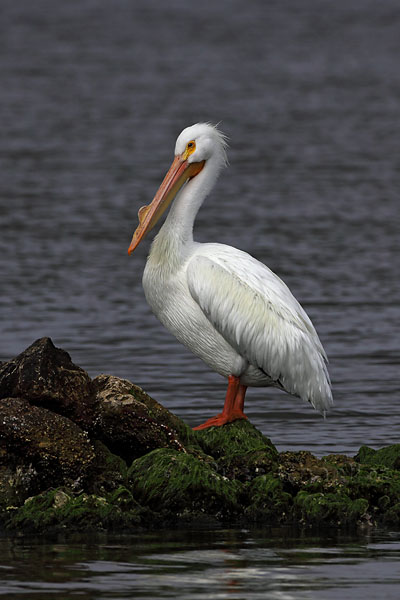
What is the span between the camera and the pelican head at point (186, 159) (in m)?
9.48

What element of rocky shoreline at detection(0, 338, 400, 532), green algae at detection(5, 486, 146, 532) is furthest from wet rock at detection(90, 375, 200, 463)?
green algae at detection(5, 486, 146, 532)

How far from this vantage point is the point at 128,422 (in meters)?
7.93

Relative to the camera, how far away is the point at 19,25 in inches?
2387

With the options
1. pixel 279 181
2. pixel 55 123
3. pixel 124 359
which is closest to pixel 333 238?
pixel 279 181

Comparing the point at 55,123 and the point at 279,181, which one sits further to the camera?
the point at 55,123

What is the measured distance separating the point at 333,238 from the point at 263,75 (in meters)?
24.9

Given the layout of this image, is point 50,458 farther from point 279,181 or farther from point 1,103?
point 1,103

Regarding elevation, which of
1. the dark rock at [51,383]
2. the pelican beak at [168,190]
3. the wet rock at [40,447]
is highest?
the pelican beak at [168,190]

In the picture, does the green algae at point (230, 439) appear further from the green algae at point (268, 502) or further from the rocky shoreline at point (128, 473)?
the green algae at point (268, 502)

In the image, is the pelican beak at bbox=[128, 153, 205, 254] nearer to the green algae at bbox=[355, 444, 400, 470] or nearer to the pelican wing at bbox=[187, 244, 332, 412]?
the pelican wing at bbox=[187, 244, 332, 412]

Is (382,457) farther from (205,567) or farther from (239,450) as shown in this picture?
(205,567)

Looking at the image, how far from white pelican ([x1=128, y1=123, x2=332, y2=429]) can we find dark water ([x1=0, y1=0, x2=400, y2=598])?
0.66m

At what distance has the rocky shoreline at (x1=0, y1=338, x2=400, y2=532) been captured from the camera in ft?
24.7

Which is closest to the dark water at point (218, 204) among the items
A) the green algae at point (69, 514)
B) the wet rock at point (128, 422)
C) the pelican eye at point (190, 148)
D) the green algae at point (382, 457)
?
the green algae at point (69, 514)
